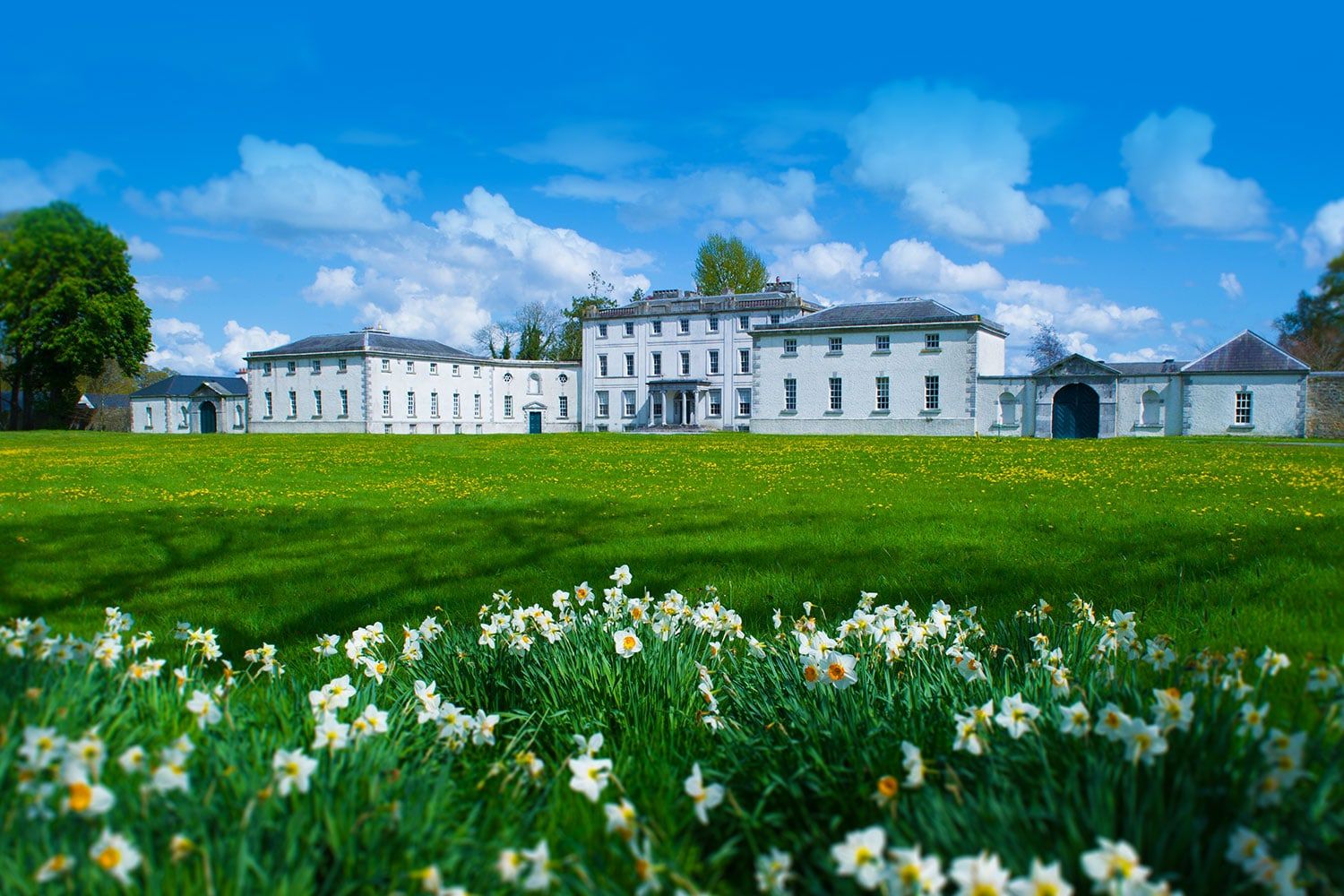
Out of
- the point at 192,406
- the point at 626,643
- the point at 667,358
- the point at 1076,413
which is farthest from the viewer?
the point at 192,406

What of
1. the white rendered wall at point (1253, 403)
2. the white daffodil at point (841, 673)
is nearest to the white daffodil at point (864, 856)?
the white daffodil at point (841, 673)

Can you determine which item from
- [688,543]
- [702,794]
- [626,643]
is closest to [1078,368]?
[688,543]

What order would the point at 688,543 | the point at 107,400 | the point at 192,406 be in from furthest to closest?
the point at 107,400, the point at 192,406, the point at 688,543

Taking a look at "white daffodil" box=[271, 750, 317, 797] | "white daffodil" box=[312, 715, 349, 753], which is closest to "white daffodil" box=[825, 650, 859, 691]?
"white daffodil" box=[312, 715, 349, 753]

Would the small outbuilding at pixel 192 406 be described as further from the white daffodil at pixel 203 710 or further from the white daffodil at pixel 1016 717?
the white daffodil at pixel 1016 717

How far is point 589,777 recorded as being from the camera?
242 cm

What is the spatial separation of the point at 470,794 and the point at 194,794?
86 centimetres

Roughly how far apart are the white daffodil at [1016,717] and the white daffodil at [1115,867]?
34.4 inches

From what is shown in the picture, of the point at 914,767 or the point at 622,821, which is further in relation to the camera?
the point at 914,767

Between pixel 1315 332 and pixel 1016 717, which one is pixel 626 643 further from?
pixel 1315 332

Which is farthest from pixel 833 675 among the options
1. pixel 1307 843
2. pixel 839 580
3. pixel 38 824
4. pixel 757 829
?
pixel 839 580

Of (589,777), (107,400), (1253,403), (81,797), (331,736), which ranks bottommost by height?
(589,777)

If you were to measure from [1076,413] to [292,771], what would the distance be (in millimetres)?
47844

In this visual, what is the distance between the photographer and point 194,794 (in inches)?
87.4
